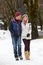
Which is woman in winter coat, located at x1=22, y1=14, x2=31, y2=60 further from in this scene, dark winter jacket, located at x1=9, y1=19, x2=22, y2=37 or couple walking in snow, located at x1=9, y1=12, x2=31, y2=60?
dark winter jacket, located at x1=9, y1=19, x2=22, y2=37

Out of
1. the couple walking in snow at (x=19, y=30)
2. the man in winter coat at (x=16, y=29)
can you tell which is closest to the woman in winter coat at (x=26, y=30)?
the couple walking in snow at (x=19, y=30)

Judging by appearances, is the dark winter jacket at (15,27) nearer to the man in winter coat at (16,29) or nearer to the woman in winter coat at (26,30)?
the man in winter coat at (16,29)

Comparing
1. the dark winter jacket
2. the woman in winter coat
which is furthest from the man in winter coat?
the woman in winter coat

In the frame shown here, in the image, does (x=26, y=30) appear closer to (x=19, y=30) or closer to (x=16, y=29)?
(x=19, y=30)

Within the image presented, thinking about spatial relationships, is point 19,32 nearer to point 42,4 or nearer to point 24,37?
point 24,37

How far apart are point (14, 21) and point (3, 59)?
1.57 meters

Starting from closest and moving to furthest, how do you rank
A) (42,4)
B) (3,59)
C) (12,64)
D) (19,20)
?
(12,64), (19,20), (3,59), (42,4)

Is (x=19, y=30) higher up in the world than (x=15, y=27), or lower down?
lower down

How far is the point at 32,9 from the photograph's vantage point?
22.0 m

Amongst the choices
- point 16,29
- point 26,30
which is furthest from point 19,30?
point 26,30

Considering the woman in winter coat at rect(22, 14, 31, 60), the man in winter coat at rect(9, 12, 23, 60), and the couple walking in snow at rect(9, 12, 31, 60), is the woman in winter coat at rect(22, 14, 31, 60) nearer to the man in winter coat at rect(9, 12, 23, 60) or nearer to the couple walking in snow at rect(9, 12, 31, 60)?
the couple walking in snow at rect(9, 12, 31, 60)

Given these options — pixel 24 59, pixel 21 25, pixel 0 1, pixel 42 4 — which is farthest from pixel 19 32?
pixel 42 4

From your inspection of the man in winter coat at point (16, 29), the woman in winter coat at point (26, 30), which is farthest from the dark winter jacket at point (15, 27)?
the woman in winter coat at point (26, 30)

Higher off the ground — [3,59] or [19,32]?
[19,32]
